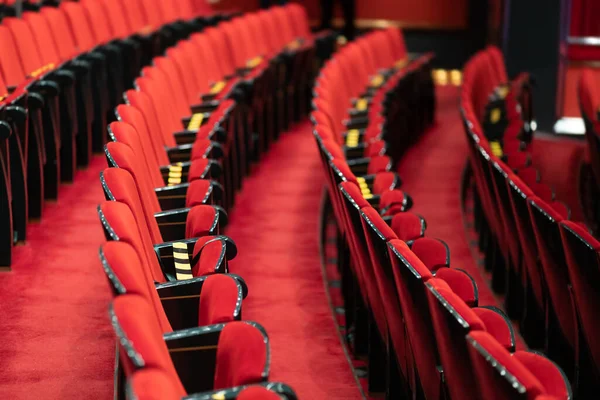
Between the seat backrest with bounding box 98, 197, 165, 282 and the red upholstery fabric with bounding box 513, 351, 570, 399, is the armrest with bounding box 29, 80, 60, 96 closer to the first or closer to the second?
the seat backrest with bounding box 98, 197, 165, 282

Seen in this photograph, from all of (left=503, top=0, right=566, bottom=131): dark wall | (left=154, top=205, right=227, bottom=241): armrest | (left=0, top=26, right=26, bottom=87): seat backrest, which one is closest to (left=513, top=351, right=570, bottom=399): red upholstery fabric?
(left=154, top=205, right=227, bottom=241): armrest

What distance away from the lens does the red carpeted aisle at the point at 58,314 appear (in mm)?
594

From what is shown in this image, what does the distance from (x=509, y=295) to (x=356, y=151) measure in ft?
0.86

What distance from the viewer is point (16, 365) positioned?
62 cm

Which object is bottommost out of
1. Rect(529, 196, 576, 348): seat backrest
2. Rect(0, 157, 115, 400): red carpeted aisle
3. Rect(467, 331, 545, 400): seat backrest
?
Rect(0, 157, 115, 400): red carpeted aisle

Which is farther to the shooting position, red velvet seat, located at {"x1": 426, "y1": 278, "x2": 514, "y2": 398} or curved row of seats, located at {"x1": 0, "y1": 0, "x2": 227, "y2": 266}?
curved row of seats, located at {"x1": 0, "y1": 0, "x2": 227, "y2": 266}

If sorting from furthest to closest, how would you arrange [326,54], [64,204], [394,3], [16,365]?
[394,3] < [326,54] < [64,204] < [16,365]

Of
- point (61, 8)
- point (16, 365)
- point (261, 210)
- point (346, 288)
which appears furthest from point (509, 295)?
point (61, 8)

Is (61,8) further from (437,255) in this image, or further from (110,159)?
(437,255)

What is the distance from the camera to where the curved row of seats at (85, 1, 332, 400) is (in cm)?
39

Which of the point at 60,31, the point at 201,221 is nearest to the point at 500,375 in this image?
the point at 201,221

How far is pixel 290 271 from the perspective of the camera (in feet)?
2.84

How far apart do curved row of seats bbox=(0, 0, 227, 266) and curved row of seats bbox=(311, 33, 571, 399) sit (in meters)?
0.28

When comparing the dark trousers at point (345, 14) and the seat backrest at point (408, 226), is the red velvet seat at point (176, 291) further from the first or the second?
the dark trousers at point (345, 14)
